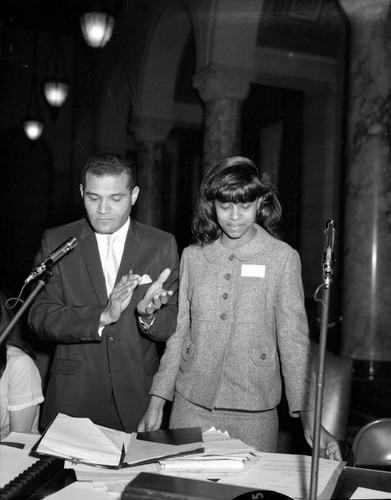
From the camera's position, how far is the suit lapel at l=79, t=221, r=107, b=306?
263 centimetres

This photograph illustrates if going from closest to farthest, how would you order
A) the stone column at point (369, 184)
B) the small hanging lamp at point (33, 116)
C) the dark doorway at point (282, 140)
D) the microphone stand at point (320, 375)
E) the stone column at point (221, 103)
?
the microphone stand at point (320, 375) → the stone column at point (369, 184) → the stone column at point (221, 103) → the small hanging lamp at point (33, 116) → the dark doorway at point (282, 140)

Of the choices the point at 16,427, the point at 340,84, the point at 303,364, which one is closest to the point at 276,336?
the point at 303,364

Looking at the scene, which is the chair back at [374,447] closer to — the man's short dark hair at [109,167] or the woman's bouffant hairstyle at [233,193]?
the woman's bouffant hairstyle at [233,193]

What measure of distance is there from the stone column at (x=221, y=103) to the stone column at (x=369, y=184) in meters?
1.61

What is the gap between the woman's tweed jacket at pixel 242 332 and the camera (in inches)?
94.7

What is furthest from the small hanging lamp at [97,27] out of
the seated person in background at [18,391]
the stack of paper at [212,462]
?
the stack of paper at [212,462]

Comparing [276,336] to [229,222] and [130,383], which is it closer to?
[229,222]

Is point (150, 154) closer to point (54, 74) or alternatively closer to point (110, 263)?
point (54, 74)

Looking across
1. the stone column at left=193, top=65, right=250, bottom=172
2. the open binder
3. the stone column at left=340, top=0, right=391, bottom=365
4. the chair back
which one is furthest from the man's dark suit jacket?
the stone column at left=193, top=65, right=250, bottom=172

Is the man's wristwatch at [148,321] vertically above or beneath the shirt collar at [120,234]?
beneath

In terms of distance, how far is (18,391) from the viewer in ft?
8.15

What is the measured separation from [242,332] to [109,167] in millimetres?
847

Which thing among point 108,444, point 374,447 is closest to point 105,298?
point 108,444

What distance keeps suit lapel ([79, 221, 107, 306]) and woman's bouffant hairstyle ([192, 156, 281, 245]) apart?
441 millimetres
